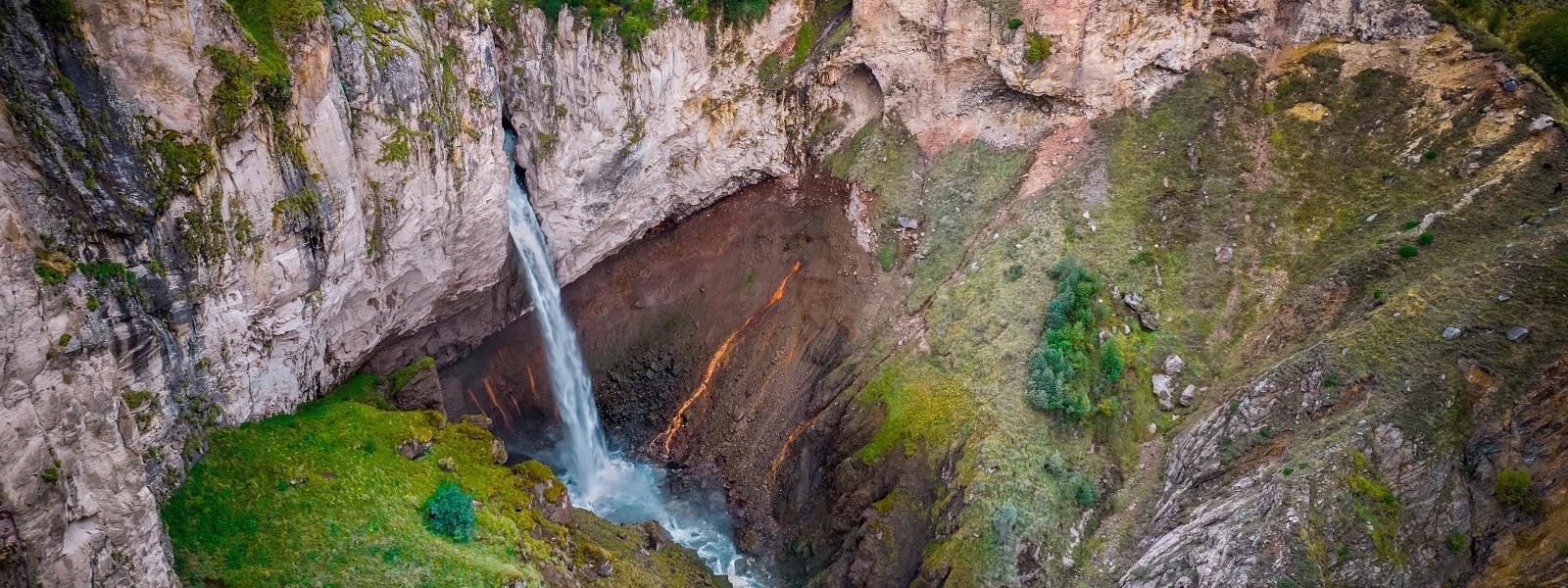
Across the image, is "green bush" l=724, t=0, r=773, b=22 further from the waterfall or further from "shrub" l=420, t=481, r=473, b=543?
"shrub" l=420, t=481, r=473, b=543

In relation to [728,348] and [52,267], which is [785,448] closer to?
[728,348]

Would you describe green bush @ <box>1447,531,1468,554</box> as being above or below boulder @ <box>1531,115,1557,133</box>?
below

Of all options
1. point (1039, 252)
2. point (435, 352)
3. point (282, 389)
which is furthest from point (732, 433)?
point (282, 389)

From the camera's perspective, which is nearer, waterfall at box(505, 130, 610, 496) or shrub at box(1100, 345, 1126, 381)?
shrub at box(1100, 345, 1126, 381)

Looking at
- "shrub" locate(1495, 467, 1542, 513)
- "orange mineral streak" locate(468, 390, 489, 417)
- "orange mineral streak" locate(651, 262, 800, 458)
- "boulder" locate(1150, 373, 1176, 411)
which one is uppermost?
"orange mineral streak" locate(468, 390, 489, 417)

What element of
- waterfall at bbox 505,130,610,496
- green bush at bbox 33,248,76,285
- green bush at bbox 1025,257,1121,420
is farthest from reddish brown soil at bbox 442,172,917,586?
Result: green bush at bbox 33,248,76,285

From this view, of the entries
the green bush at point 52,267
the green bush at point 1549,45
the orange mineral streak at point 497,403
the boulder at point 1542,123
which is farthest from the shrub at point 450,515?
the green bush at point 1549,45

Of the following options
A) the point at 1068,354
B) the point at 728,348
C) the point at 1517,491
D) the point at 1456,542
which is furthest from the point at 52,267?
the point at 1517,491

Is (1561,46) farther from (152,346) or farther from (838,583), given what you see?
(152,346)

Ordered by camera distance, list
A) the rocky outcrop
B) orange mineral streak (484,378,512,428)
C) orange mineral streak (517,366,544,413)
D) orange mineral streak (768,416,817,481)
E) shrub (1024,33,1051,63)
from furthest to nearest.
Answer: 1. orange mineral streak (517,366,544,413)
2. orange mineral streak (484,378,512,428)
3. orange mineral streak (768,416,817,481)
4. shrub (1024,33,1051,63)
5. the rocky outcrop
